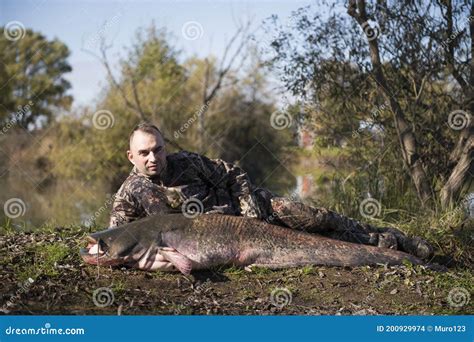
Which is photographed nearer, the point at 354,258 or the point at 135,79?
the point at 354,258

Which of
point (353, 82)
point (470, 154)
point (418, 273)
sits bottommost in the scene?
point (418, 273)

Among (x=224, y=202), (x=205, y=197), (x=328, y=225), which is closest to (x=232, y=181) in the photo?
(x=224, y=202)

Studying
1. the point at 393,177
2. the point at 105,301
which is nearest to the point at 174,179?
the point at 105,301

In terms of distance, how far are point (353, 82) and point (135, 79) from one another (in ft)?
50.7

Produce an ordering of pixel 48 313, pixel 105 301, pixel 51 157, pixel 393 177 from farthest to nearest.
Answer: pixel 51 157
pixel 393 177
pixel 105 301
pixel 48 313

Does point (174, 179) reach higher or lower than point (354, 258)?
higher

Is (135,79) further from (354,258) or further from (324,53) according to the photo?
(354,258)

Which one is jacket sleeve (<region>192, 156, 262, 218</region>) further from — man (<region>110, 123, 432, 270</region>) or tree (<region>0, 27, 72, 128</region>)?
tree (<region>0, 27, 72, 128</region>)

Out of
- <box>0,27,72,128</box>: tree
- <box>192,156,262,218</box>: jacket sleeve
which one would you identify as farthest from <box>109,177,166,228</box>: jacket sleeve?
<box>0,27,72,128</box>: tree

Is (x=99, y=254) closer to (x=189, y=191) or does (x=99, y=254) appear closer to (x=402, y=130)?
(x=189, y=191)

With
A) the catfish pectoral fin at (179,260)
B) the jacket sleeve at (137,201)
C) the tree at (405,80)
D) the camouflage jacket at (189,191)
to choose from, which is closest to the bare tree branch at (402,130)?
the tree at (405,80)

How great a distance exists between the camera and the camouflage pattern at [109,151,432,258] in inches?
258

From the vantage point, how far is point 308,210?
6910 mm

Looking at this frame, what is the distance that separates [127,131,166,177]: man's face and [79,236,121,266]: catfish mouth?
0.92 meters
